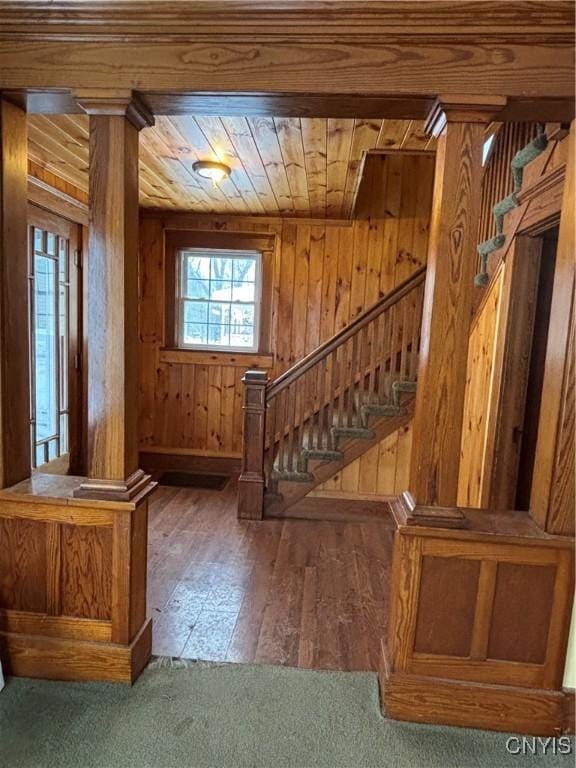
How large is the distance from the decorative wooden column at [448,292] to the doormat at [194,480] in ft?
9.61

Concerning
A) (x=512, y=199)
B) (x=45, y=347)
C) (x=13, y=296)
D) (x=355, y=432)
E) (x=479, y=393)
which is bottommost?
(x=355, y=432)

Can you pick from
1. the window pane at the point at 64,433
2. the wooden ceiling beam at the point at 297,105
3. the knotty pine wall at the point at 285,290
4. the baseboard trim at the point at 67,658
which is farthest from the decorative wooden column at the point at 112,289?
the knotty pine wall at the point at 285,290

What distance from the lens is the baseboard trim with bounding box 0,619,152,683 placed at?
188 centimetres

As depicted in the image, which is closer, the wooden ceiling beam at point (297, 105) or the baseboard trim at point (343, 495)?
the wooden ceiling beam at point (297, 105)

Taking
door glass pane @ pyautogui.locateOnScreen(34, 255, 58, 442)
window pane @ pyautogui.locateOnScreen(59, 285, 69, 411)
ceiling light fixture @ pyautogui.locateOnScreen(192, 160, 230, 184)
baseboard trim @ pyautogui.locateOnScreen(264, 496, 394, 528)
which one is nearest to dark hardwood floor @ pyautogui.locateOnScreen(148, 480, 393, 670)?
baseboard trim @ pyautogui.locateOnScreen(264, 496, 394, 528)

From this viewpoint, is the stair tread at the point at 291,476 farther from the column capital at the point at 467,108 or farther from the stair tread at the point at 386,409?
the column capital at the point at 467,108

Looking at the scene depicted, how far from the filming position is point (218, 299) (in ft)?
15.4

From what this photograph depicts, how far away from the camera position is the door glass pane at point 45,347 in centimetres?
351

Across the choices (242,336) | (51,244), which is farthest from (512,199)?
(51,244)

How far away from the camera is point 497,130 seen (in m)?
3.01

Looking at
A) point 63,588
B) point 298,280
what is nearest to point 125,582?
point 63,588

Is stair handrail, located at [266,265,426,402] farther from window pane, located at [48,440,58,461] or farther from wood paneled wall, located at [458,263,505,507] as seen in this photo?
window pane, located at [48,440,58,461]

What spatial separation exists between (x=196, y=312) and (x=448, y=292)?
3.43 m

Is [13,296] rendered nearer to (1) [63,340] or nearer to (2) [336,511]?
(1) [63,340]
